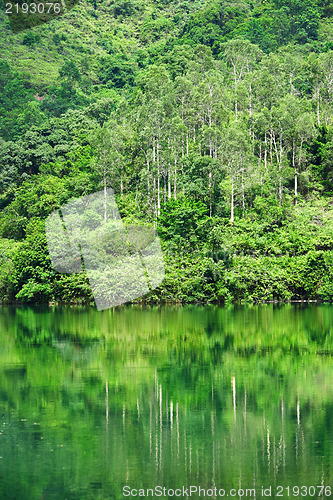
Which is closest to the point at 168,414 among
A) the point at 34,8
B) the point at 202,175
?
the point at 202,175

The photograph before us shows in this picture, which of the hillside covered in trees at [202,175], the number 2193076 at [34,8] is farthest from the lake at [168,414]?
the number 2193076 at [34,8]

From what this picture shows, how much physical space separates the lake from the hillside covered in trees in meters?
18.3

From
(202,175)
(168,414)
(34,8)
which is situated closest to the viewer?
(168,414)

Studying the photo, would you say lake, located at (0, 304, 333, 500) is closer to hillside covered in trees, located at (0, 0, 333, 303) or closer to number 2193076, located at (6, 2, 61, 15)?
hillside covered in trees, located at (0, 0, 333, 303)

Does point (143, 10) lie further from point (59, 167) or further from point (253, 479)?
point (253, 479)

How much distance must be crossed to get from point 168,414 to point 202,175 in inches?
1442

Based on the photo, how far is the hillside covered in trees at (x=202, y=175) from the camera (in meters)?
41.7

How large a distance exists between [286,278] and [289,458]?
3085cm

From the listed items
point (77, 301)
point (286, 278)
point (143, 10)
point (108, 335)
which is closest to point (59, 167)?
point (77, 301)

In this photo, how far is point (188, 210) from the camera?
139 ft

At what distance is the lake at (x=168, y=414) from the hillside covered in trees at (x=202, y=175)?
60.1 ft

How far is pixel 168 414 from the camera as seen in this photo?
12477 mm

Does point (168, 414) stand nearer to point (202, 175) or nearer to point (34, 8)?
point (202, 175)

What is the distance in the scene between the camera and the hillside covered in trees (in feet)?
137
